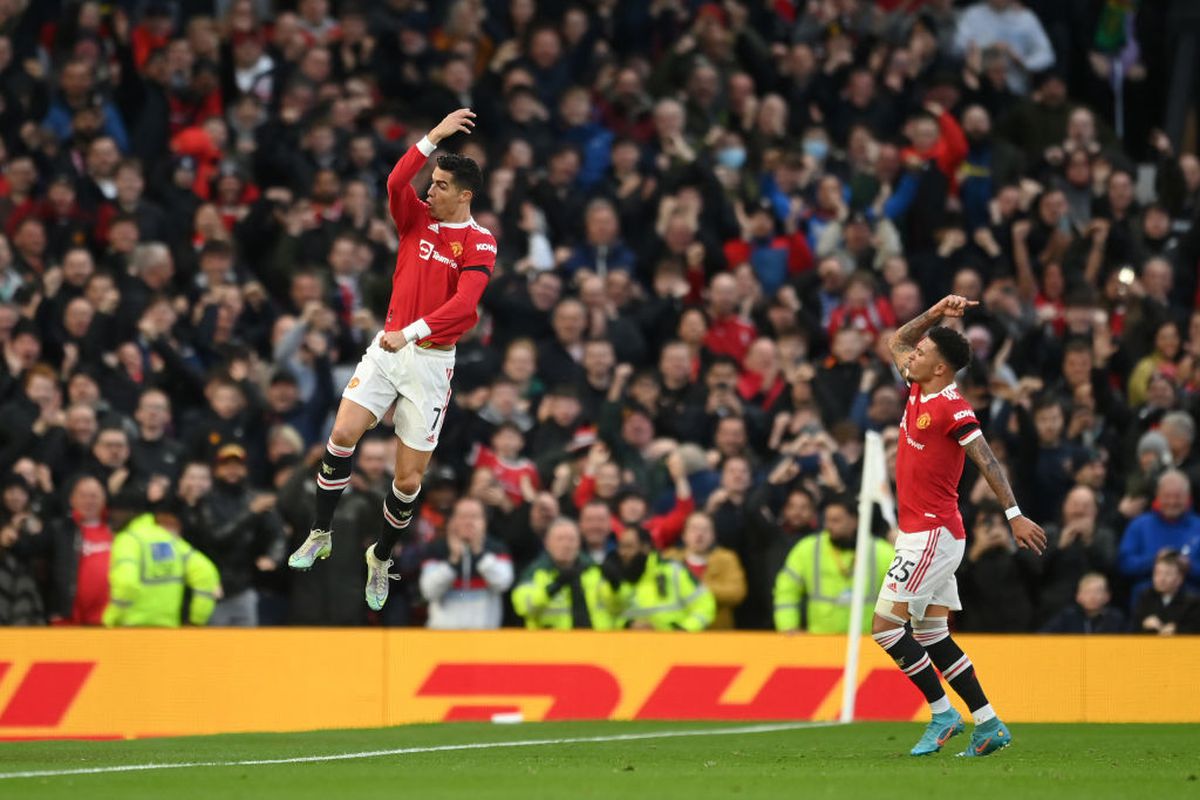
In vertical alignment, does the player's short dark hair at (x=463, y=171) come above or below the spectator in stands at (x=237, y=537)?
above

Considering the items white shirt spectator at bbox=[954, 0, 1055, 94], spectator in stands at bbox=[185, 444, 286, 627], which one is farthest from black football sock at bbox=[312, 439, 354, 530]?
white shirt spectator at bbox=[954, 0, 1055, 94]

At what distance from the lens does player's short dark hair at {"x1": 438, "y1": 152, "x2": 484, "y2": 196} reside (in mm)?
14984

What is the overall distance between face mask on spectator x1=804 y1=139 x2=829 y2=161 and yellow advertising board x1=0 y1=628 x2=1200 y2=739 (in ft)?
25.0

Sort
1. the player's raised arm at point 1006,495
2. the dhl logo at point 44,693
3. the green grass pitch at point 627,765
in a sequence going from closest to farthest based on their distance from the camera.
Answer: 1. the green grass pitch at point 627,765
2. the player's raised arm at point 1006,495
3. the dhl logo at point 44,693

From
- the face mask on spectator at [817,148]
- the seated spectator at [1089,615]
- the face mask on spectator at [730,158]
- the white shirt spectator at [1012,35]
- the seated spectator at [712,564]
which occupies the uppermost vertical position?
the white shirt spectator at [1012,35]

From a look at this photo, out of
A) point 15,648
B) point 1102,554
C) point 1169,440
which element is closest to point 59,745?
point 15,648

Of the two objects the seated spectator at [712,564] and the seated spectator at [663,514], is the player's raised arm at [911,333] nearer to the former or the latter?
the seated spectator at [712,564]

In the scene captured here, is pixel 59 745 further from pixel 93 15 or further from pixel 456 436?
pixel 93 15

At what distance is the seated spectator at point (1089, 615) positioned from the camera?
19703 mm

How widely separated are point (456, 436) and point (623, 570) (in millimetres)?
2537

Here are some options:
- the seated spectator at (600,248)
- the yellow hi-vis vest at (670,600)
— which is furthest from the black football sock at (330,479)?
the seated spectator at (600,248)

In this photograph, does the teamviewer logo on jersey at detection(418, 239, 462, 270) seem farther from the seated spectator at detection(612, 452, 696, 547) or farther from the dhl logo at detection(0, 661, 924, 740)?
the dhl logo at detection(0, 661, 924, 740)

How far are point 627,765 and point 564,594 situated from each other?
17.8ft

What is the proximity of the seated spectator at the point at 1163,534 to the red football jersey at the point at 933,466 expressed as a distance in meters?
5.61
